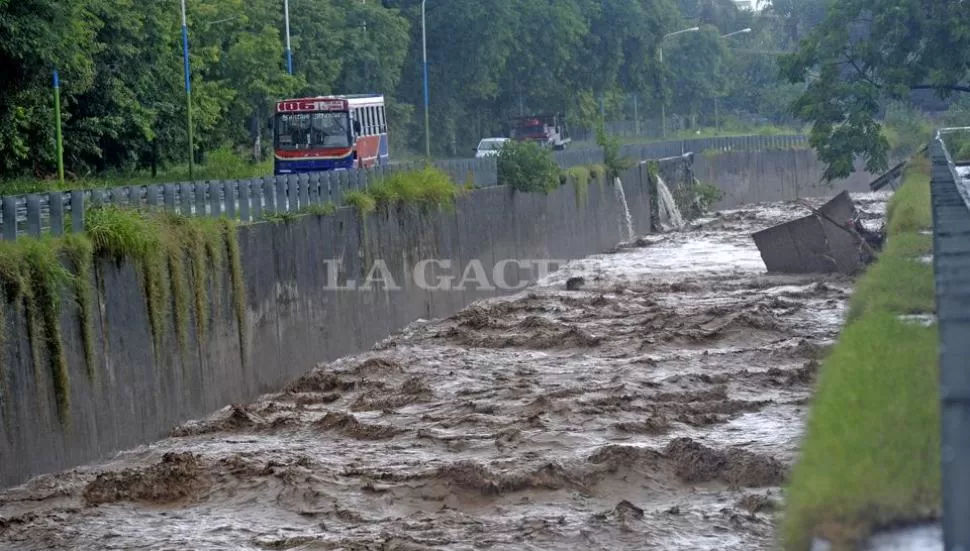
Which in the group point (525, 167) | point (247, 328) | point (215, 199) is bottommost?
point (247, 328)

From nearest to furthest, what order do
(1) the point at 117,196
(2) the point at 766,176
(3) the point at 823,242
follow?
(1) the point at 117,196
(3) the point at 823,242
(2) the point at 766,176

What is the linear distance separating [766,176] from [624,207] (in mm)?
23681

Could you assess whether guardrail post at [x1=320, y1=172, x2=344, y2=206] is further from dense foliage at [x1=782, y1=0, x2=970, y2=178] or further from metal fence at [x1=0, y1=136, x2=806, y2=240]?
dense foliage at [x1=782, y1=0, x2=970, y2=178]

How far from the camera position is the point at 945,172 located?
1385 centimetres

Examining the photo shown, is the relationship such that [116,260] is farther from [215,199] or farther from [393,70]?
[393,70]

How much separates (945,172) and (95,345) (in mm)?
7992

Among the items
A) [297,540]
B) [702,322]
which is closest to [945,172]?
[297,540]

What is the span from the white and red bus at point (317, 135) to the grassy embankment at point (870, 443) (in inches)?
1361

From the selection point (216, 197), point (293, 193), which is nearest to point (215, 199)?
point (216, 197)

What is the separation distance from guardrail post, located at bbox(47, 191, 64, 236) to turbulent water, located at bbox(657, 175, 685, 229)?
37206 millimetres

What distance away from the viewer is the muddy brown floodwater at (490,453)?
1244 centimetres

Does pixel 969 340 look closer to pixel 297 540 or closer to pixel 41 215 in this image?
pixel 297 540

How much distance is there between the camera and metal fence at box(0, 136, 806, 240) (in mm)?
15008

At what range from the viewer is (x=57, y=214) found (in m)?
15.3
